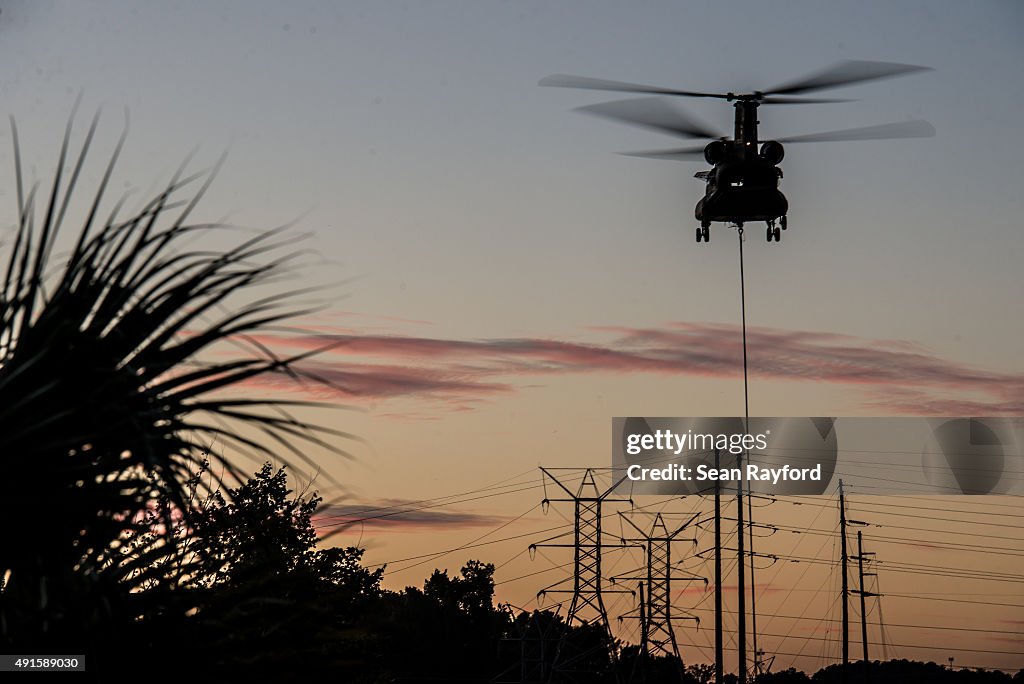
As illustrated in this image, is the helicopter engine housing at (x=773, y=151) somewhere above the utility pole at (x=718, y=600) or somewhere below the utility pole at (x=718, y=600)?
above

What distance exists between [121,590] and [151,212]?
2.25 m

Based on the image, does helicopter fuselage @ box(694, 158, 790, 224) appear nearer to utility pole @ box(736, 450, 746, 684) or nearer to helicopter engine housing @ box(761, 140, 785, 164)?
helicopter engine housing @ box(761, 140, 785, 164)

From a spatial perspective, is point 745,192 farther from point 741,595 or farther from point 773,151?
point 741,595

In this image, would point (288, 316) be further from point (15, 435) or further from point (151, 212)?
point (15, 435)

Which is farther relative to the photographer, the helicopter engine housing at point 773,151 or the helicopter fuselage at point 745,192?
the helicopter engine housing at point 773,151

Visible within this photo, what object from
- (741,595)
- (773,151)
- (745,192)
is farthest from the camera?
(741,595)

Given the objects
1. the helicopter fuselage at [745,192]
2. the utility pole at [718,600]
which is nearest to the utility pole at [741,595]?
the utility pole at [718,600]

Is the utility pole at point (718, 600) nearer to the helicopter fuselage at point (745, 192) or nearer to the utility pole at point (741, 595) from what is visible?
the utility pole at point (741, 595)

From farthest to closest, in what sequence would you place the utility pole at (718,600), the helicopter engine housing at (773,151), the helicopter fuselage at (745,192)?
the utility pole at (718,600), the helicopter engine housing at (773,151), the helicopter fuselage at (745,192)

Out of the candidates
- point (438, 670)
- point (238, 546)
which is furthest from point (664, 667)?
point (238, 546)

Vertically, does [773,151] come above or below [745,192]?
above

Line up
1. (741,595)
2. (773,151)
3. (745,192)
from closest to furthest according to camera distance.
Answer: (745,192) < (773,151) < (741,595)

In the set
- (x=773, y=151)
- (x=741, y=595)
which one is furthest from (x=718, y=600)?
(x=773, y=151)

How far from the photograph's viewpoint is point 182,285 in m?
7.98
